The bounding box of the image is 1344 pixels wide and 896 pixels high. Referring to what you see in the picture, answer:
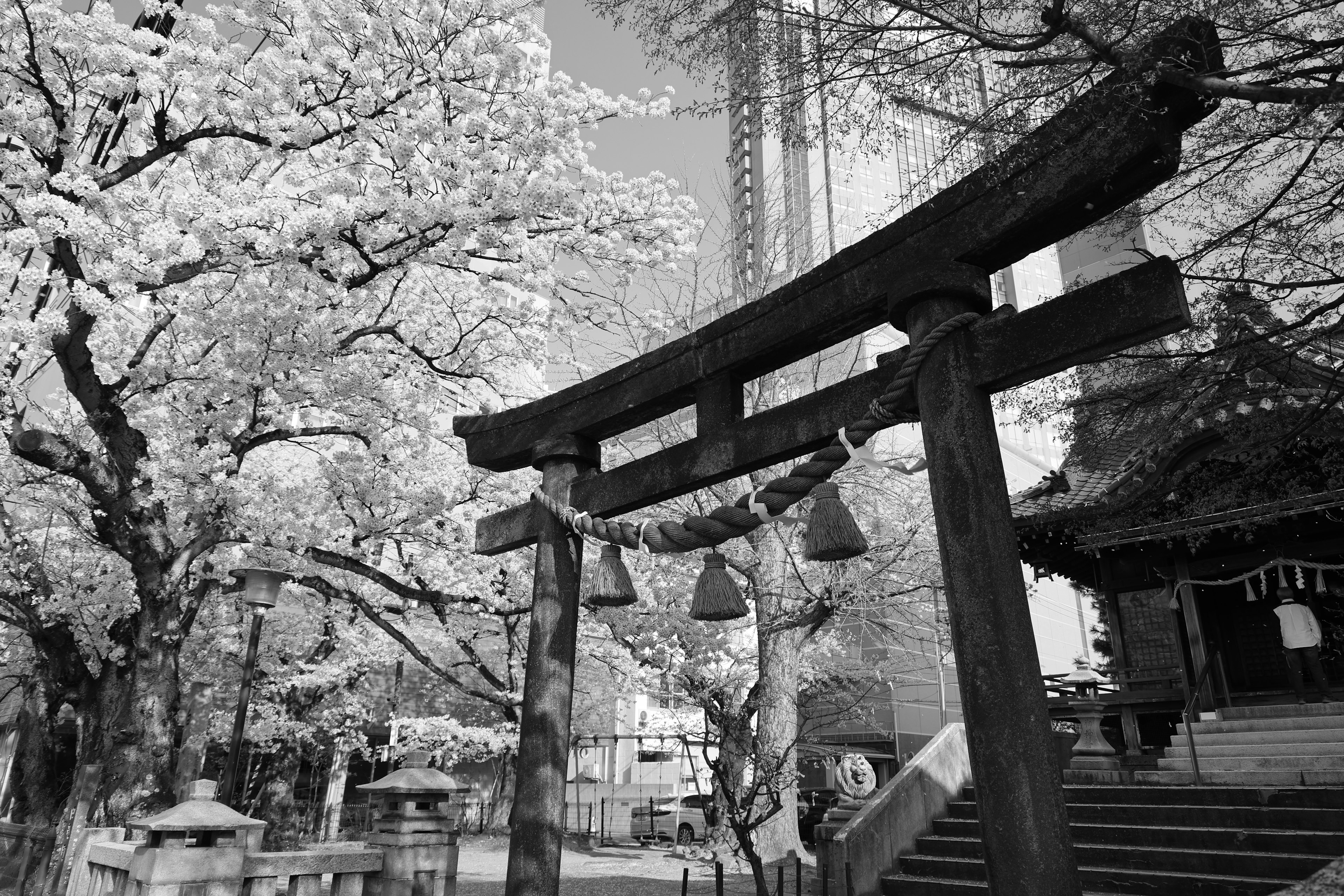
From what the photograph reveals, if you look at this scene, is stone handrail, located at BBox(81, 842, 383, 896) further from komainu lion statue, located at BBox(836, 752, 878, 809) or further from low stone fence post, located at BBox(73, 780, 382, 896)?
komainu lion statue, located at BBox(836, 752, 878, 809)

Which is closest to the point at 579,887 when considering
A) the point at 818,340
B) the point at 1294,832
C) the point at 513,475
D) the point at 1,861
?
the point at 513,475

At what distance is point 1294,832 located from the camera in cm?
710

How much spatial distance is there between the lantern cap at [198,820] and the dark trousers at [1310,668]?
12.3m

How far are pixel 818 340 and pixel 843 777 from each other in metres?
8.87

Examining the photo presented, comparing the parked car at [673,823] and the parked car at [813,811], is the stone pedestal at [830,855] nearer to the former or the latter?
the parked car at [673,823]

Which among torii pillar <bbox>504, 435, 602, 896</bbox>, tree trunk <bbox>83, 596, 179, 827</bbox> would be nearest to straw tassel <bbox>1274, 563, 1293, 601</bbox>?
torii pillar <bbox>504, 435, 602, 896</bbox>

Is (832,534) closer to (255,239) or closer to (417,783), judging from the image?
(417,783)

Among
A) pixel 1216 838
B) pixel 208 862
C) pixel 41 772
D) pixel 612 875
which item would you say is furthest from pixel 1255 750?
pixel 41 772

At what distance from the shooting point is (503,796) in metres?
23.7

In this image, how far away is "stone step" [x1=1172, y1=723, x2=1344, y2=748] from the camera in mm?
9641

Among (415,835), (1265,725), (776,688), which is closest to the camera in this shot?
(415,835)

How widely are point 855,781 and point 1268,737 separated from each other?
198 inches

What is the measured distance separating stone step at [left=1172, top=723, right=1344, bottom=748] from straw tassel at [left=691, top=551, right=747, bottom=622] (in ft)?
29.1

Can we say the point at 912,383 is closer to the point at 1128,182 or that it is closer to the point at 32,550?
the point at 1128,182
